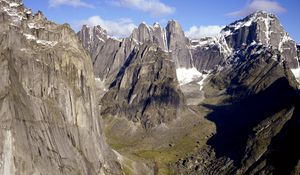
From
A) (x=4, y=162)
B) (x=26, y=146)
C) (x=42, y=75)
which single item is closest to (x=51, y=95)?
(x=42, y=75)

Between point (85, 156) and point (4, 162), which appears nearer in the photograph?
point (4, 162)

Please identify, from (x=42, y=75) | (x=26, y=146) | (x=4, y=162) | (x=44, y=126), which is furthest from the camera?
(x=42, y=75)

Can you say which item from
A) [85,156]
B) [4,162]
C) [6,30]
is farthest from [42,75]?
[4,162]

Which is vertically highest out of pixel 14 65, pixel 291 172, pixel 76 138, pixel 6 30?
pixel 6 30

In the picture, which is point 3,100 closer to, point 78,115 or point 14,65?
point 14,65

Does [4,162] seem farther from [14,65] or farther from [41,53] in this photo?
[41,53]

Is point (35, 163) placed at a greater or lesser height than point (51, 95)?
lesser

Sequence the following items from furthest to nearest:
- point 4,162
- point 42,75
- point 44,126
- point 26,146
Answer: point 42,75 → point 44,126 → point 26,146 → point 4,162
